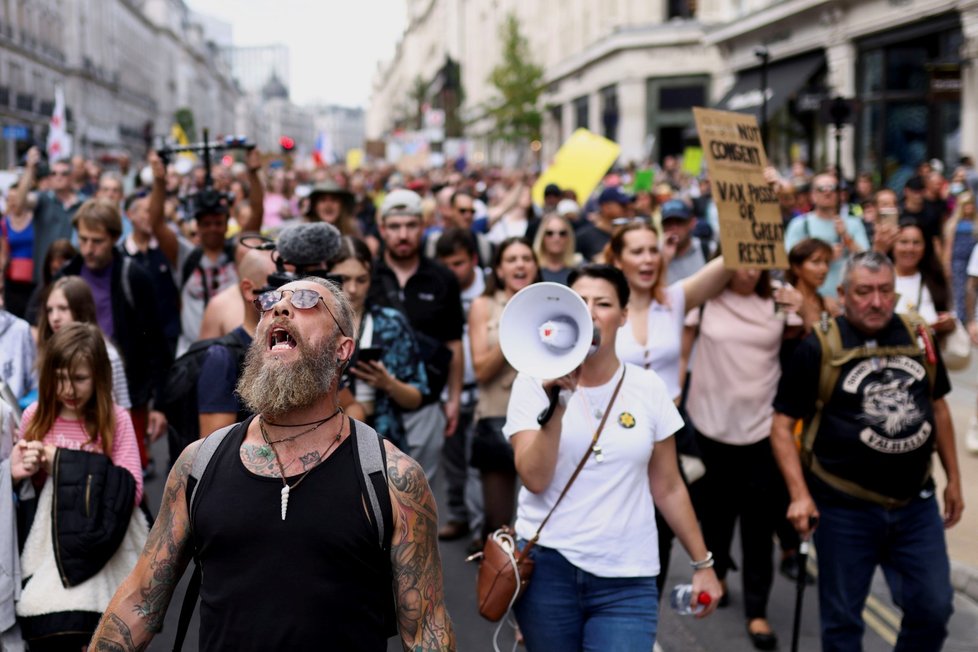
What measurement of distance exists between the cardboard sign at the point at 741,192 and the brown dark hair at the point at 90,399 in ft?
8.38

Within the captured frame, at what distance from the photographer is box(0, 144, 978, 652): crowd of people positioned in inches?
104

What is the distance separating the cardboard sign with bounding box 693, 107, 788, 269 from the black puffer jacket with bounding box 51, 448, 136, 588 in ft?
8.52

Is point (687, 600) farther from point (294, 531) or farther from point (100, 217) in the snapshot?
point (100, 217)

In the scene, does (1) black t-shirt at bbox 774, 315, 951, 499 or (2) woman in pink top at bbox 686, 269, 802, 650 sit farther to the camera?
(2) woman in pink top at bbox 686, 269, 802, 650

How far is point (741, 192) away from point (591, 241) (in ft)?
16.1

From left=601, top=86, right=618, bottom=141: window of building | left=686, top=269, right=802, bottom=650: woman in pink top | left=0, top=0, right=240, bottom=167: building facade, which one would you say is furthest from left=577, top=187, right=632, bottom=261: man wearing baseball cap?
left=601, top=86, right=618, bottom=141: window of building

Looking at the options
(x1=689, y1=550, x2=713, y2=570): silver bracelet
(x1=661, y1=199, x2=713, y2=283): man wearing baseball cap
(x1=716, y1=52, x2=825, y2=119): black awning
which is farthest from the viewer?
(x1=716, y1=52, x2=825, y2=119): black awning

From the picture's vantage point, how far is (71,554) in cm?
390

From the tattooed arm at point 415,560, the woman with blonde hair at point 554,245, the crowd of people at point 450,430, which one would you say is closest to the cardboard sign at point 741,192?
the crowd of people at point 450,430

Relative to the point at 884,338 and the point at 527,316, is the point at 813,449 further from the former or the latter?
the point at 527,316

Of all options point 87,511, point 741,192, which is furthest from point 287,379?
point 741,192

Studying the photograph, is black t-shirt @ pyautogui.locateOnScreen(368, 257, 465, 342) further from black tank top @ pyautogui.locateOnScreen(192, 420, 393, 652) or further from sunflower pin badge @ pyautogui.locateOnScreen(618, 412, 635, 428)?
black tank top @ pyautogui.locateOnScreen(192, 420, 393, 652)

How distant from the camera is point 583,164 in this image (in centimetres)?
1334

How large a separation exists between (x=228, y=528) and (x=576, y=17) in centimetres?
4410
